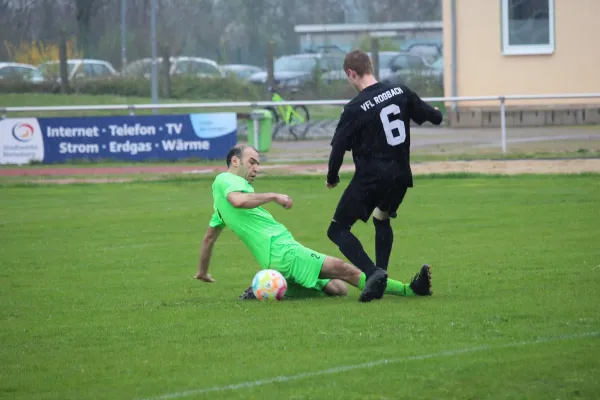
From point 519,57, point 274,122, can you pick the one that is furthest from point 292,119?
point 519,57

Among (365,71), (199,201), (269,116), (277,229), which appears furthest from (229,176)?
(269,116)

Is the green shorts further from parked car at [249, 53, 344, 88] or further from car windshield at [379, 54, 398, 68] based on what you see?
car windshield at [379, 54, 398, 68]

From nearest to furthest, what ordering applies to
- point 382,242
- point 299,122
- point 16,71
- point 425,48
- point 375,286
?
1. point 375,286
2. point 382,242
3. point 299,122
4. point 16,71
5. point 425,48

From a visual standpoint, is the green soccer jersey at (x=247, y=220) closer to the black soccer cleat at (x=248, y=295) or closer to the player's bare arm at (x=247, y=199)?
the player's bare arm at (x=247, y=199)

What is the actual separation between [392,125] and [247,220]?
1.49 meters

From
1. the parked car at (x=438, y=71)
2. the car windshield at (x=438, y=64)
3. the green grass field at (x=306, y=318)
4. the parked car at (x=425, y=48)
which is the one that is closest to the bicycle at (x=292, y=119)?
the parked car at (x=438, y=71)

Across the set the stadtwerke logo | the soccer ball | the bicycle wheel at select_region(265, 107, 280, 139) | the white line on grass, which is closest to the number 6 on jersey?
the soccer ball

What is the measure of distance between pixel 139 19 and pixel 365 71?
154 feet

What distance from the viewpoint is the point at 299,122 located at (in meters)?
26.8

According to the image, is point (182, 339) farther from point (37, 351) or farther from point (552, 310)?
point (552, 310)

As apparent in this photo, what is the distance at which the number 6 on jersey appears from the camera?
8414mm

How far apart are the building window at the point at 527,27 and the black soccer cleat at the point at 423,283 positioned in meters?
23.9

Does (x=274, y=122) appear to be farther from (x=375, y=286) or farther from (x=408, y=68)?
(x=375, y=286)

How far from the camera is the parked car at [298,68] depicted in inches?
1628
